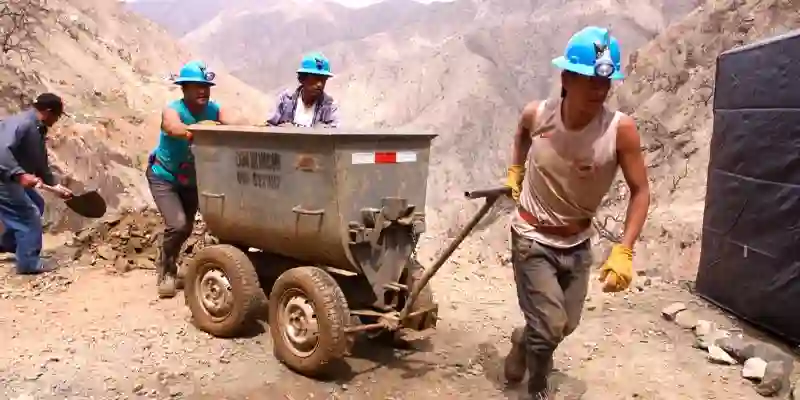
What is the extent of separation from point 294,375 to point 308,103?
6.34 feet

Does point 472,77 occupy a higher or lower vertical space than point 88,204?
higher

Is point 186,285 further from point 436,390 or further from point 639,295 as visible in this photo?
point 639,295

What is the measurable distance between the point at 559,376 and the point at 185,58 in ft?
61.2

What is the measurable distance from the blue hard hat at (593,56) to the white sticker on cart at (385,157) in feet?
3.77

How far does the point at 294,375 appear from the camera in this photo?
3.96 meters

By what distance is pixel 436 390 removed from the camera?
3.90 m

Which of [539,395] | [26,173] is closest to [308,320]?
[539,395]

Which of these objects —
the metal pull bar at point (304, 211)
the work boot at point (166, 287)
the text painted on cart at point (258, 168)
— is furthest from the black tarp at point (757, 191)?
the work boot at point (166, 287)

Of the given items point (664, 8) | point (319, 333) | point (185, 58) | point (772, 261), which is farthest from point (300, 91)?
point (664, 8)

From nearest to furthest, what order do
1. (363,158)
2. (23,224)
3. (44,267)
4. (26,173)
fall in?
(363,158), (26,173), (23,224), (44,267)

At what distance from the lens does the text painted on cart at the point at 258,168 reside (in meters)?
3.99

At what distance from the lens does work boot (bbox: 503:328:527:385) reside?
3836 millimetres

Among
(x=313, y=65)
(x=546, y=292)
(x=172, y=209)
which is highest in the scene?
(x=313, y=65)

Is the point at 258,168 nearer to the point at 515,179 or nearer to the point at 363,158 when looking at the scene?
the point at 363,158
